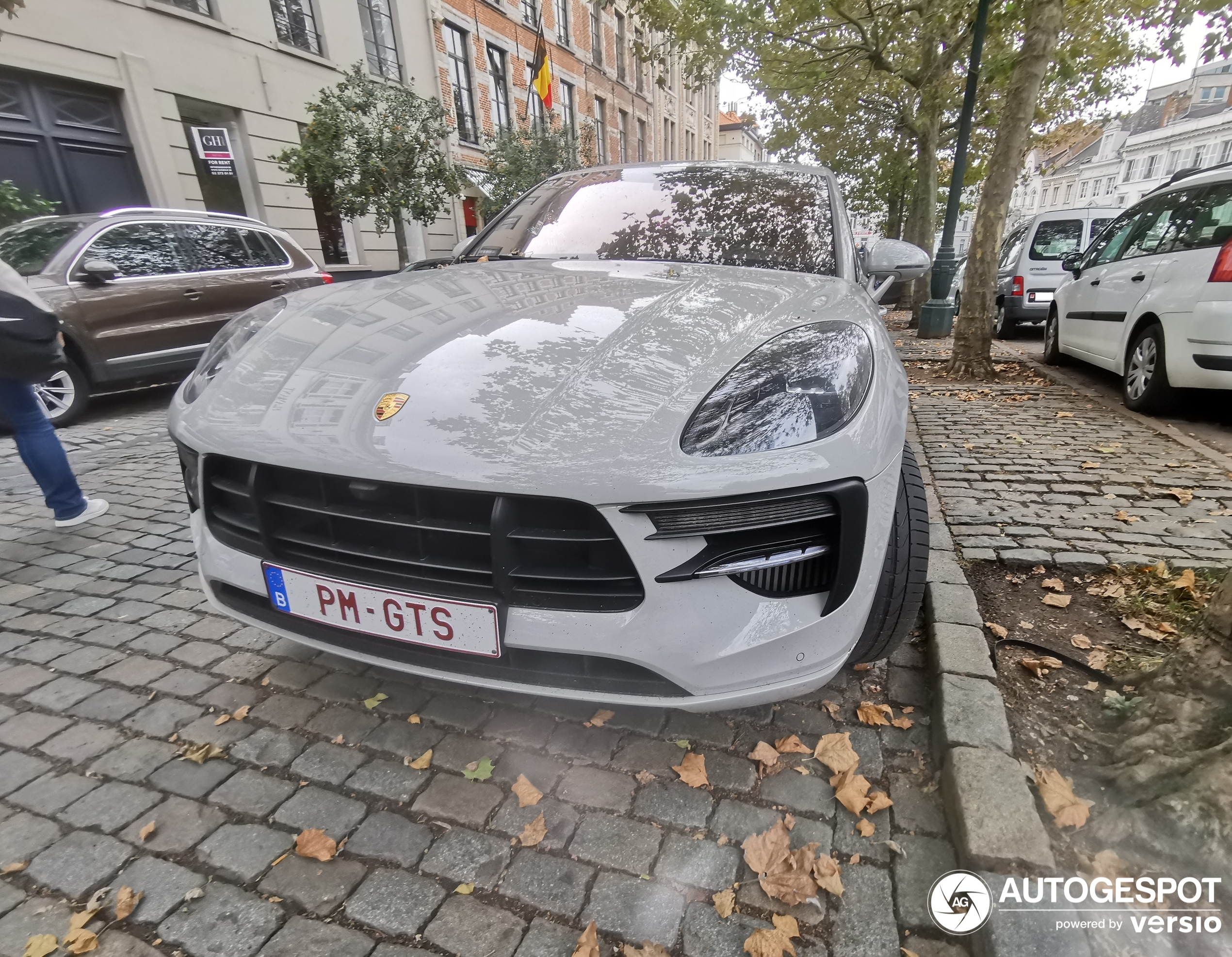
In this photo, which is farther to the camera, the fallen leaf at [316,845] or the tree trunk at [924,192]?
the tree trunk at [924,192]

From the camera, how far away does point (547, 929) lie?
129 centimetres

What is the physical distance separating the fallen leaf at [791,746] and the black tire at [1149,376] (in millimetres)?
4557

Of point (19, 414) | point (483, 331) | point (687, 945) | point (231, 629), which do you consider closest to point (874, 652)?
point (687, 945)

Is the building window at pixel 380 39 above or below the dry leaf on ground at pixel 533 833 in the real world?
above

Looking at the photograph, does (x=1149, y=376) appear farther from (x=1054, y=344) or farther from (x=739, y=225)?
(x=739, y=225)

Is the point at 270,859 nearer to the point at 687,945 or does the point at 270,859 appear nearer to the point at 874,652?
the point at 687,945

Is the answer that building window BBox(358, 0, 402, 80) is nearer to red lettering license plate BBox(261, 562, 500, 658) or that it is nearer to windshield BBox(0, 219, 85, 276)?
windshield BBox(0, 219, 85, 276)

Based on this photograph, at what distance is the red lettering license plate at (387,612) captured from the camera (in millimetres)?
1416

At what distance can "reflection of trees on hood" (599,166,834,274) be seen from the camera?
7.91 feet

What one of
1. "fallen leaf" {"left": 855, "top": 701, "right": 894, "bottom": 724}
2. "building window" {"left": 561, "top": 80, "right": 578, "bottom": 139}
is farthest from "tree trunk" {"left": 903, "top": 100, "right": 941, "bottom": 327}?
"building window" {"left": 561, "top": 80, "right": 578, "bottom": 139}

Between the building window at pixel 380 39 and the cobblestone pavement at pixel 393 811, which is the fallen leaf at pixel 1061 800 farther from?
the building window at pixel 380 39

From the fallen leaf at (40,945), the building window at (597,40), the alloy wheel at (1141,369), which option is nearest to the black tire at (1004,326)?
the alloy wheel at (1141,369)

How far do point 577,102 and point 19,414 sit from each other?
25.0 m

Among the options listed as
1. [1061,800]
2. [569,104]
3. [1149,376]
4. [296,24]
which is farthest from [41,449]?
[569,104]
